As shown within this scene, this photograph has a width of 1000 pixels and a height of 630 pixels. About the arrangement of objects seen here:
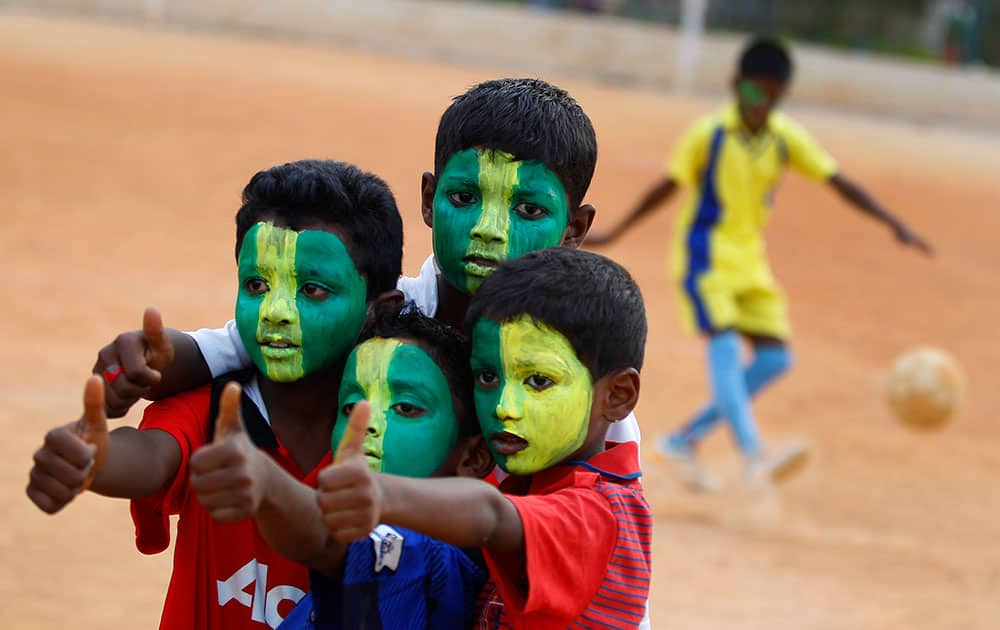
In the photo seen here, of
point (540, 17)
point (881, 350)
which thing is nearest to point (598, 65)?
point (540, 17)

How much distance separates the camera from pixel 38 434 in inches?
278

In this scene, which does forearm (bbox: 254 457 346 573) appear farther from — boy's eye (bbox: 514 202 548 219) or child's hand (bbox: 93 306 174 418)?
boy's eye (bbox: 514 202 548 219)

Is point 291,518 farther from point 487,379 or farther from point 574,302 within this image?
point 574,302

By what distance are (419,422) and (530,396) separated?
216mm

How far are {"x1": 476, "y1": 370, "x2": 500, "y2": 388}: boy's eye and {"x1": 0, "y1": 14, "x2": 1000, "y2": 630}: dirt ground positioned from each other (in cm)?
313

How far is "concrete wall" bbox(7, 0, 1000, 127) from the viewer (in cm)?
2427

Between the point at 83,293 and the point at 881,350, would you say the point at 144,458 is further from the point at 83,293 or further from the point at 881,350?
the point at 881,350

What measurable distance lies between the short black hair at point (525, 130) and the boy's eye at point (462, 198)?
0.33 ft

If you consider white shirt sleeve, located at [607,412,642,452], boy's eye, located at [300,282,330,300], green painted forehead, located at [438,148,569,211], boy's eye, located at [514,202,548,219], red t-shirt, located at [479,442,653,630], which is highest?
green painted forehead, located at [438,148,569,211]

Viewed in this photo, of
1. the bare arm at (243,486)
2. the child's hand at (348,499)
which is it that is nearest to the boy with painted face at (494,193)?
the bare arm at (243,486)

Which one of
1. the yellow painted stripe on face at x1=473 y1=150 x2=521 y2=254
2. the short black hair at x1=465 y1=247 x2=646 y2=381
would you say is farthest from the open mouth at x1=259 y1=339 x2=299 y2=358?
the yellow painted stripe on face at x1=473 y1=150 x2=521 y2=254

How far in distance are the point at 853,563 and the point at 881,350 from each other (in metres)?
4.65

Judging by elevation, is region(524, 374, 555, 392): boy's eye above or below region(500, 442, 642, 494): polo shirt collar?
above

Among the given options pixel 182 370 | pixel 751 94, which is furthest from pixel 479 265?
pixel 751 94
